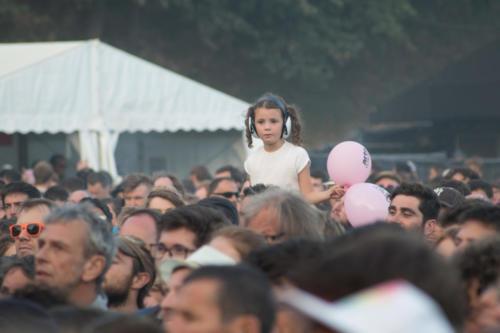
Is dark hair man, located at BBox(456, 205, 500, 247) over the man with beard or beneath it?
over

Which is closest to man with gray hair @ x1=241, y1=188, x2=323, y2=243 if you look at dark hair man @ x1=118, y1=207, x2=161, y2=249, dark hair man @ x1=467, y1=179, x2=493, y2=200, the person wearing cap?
the person wearing cap

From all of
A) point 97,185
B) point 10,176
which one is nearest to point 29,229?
point 97,185

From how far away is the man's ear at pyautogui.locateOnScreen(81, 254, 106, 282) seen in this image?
3.75m

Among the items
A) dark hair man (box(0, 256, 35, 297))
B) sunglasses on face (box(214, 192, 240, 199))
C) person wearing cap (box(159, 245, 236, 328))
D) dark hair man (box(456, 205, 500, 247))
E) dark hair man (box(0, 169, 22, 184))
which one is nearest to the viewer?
person wearing cap (box(159, 245, 236, 328))

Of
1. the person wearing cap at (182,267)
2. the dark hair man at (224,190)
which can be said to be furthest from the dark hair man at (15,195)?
the person wearing cap at (182,267)

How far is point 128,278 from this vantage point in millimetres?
4371

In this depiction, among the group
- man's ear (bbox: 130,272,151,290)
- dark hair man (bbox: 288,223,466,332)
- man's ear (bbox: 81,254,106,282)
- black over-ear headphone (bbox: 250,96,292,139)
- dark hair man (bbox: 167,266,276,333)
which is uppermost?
black over-ear headphone (bbox: 250,96,292,139)

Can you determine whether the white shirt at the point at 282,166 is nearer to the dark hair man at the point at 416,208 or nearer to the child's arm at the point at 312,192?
the child's arm at the point at 312,192

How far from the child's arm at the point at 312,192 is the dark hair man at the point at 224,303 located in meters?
3.04

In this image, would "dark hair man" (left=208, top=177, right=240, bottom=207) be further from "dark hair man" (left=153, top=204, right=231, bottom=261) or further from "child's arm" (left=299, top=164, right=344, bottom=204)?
"dark hair man" (left=153, top=204, right=231, bottom=261)

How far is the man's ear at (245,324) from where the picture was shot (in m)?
2.31

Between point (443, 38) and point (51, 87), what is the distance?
20.8m

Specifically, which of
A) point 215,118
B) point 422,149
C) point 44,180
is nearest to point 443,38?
point 422,149

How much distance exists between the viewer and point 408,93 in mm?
24688
